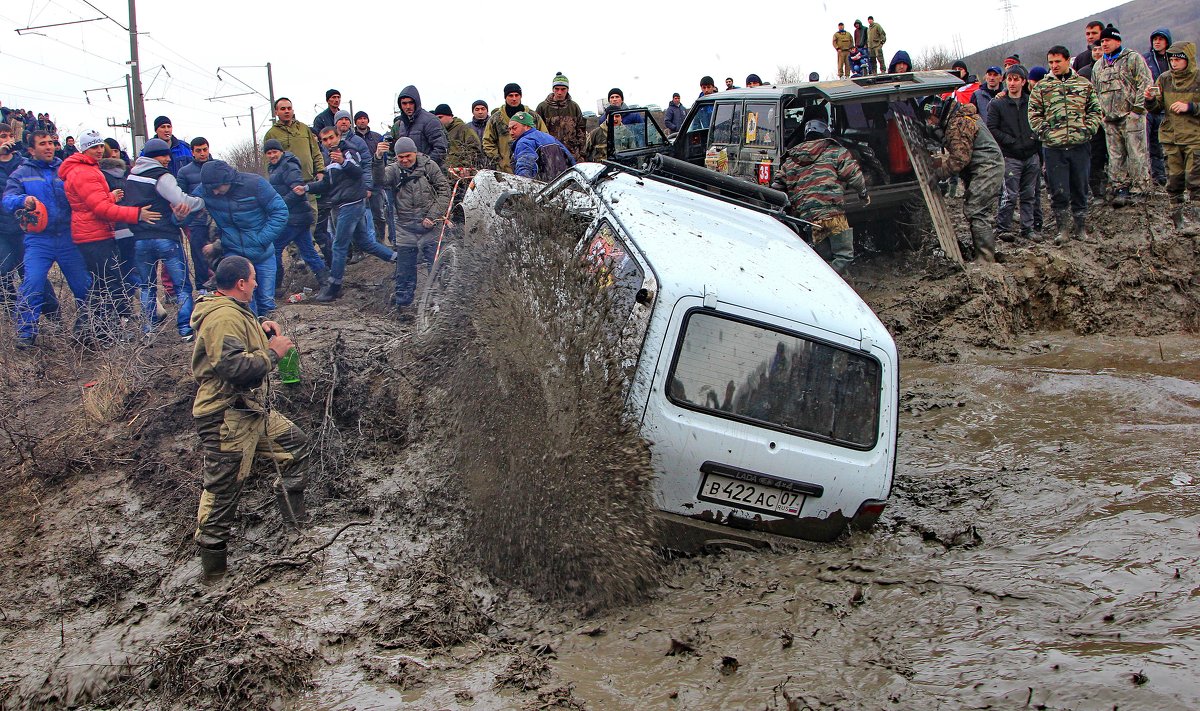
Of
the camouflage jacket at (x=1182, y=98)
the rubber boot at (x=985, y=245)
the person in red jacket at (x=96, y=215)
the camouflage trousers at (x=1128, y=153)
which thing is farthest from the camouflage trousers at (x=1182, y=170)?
the person in red jacket at (x=96, y=215)

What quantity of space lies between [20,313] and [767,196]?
6568 millimetres

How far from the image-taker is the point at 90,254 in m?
8.22

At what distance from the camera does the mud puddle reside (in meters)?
3.21

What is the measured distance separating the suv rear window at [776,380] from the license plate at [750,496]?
0.29 meters

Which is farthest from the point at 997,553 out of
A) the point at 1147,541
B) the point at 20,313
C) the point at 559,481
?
the point at 20,313

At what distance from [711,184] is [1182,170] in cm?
627

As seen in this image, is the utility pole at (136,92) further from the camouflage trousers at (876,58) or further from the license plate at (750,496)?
the license plate at (750,496)

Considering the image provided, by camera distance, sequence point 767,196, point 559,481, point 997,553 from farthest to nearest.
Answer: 1. point 767,196
2. point 997,553
3. point 559,481

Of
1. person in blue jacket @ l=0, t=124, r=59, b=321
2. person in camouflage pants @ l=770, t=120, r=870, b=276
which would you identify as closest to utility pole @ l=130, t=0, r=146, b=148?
person in blue jacket @ l=0, t=124, r=59, b=321

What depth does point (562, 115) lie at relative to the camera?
1045 centimetres

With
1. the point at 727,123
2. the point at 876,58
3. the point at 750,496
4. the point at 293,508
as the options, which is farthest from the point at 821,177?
the point at 876,58

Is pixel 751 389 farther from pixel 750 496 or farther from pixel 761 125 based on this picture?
pixel 761 125

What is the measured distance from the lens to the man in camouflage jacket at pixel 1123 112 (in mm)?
9383

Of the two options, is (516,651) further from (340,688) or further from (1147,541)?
(1147,541)
